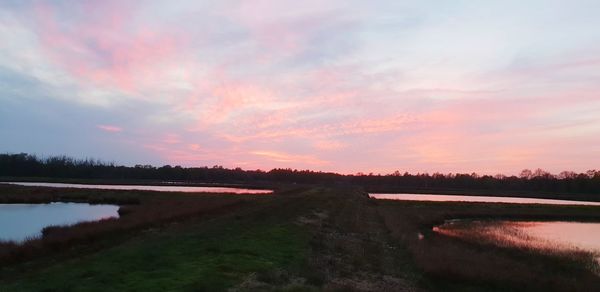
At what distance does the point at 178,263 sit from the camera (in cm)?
Result: 1694

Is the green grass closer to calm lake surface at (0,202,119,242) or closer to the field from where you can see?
the field

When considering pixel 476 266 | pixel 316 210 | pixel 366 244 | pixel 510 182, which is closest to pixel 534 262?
pixel 476 266

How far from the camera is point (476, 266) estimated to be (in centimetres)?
2262

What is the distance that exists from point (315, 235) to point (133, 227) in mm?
11051

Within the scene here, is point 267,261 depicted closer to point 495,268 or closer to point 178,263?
point 178,263

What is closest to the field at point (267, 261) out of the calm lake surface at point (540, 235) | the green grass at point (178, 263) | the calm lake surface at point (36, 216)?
the green grass at point (178, 263)

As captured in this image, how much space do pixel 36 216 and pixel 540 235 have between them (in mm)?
45546

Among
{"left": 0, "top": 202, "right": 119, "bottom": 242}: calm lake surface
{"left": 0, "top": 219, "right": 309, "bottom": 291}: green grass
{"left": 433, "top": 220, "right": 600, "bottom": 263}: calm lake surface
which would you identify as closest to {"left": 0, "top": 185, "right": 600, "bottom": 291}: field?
{"left": 0, "top": 219, "right": 309, "bottom": 291}: green grass

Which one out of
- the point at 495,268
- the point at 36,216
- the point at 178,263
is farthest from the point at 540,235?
the point at 36,216

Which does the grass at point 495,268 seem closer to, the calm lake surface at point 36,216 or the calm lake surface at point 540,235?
the calm lake surface at point 540,235

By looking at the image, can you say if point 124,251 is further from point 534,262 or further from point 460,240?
point 460,240

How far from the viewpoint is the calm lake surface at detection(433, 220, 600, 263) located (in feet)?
116

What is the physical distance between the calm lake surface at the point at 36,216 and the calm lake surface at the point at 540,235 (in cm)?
3162

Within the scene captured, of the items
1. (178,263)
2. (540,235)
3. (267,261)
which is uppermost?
(178,263)
